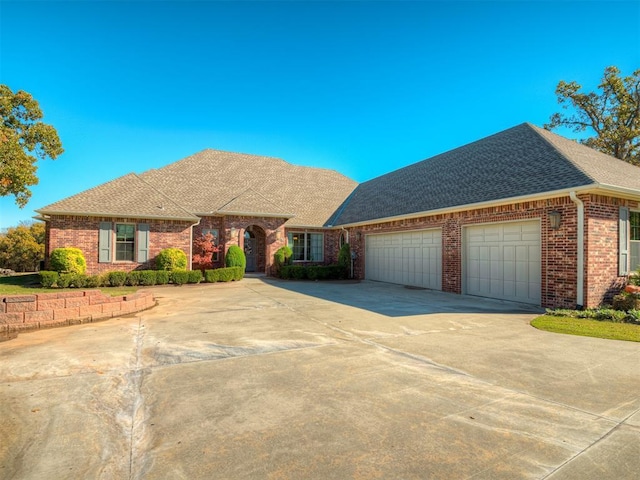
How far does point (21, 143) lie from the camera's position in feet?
55.2

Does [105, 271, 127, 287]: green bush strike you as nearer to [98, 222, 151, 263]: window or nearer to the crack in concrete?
[98, 222, 151, 263]: window

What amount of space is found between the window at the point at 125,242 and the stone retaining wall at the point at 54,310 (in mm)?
8174

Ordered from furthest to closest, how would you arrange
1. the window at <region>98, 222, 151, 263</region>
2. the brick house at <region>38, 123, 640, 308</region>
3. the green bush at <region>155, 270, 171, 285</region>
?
the window at <region>98, 222, 151, 263</region> → the green bush at <region>155, 270, 171, 285</region> → the brick house at <region>38, 123, 640, 308</region>

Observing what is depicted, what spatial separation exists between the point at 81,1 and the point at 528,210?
1476 centimetres

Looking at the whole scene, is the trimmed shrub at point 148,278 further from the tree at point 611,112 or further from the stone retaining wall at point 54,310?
the tree at point 611,112

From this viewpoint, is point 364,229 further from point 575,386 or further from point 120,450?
point 120,450

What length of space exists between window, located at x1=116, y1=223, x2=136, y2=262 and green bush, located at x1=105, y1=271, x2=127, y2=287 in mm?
1569

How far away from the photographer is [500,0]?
10.3 meters

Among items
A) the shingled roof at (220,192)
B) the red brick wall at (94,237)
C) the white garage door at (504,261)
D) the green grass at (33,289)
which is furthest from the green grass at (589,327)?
the red brick wall at (94,237)

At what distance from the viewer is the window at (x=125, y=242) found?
1570 cm

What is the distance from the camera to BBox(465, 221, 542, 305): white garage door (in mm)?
9953

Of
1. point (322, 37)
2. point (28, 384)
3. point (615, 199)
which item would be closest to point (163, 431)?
point (28, 384)

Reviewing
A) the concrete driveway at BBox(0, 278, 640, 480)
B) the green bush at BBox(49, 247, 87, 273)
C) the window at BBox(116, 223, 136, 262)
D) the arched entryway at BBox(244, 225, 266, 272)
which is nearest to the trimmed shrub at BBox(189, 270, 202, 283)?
the window at BBox(116, 223, 136, 262)

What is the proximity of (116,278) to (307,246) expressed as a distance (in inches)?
425
